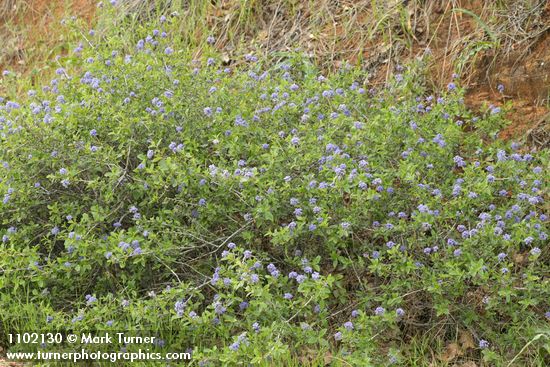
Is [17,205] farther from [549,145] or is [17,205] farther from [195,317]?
[549,145]

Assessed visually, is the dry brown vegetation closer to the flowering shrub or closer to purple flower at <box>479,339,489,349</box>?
the flowering shrub

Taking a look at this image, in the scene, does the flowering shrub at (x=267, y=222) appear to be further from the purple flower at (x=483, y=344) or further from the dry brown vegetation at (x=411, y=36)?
the dry brown vegetation at (x=411, y=36)

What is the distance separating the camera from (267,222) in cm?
405

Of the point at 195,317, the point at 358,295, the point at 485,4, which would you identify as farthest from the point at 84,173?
the point at 485,4

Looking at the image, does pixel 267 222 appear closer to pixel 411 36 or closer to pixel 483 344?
pixel 483 344

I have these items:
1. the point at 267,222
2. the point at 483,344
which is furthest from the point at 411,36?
the point at 483,344

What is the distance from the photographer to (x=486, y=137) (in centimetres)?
487

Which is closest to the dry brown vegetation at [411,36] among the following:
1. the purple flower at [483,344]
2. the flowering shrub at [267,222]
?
the flowering shrub at [267,222]

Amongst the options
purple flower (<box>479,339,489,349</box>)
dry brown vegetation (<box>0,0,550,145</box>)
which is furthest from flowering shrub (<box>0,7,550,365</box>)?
dry brown vegetation (<box>0,0,550,145</box>)

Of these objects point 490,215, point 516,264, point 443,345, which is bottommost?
point 443,345

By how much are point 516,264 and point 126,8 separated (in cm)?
412

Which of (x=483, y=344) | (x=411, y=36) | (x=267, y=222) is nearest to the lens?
(x=483, y=344)

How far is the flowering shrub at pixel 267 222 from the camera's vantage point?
11.9ft

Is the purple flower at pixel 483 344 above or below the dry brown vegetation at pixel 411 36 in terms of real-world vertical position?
below
